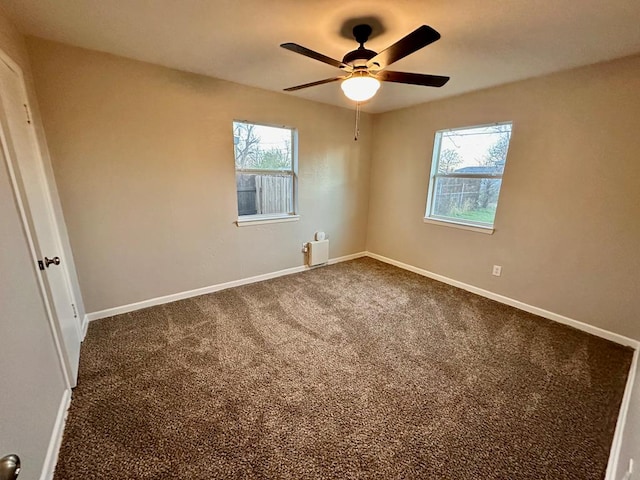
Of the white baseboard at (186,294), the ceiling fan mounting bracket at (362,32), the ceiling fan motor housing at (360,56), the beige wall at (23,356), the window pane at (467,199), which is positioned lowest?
the white baseboard at (186,294)

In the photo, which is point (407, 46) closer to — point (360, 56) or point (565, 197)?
point (360, 56)

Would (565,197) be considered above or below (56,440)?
above

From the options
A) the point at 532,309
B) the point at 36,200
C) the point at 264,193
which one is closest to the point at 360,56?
the point at 264,193

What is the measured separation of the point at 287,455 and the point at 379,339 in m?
1.22

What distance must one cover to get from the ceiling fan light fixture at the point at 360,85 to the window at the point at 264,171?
1649mm

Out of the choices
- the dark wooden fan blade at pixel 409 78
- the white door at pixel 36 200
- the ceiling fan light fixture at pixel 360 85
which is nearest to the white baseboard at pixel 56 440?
the white door at pixel 36 200

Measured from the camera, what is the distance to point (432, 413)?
1612 mm

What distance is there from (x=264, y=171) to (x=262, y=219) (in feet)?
1.99

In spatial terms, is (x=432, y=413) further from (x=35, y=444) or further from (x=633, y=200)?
(x=633, y=200)

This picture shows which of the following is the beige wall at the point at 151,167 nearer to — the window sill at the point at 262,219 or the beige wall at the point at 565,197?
the window sill at the point at 262,219

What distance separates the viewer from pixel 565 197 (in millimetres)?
2508

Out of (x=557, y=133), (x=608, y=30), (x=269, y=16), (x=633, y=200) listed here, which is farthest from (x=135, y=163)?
(x=633, y=200)

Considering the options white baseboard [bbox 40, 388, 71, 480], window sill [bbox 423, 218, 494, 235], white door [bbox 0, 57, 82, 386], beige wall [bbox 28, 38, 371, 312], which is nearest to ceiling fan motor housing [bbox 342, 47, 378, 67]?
beige wall [bbox 28, 38, 371, 312]

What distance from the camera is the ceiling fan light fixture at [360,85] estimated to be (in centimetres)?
176
